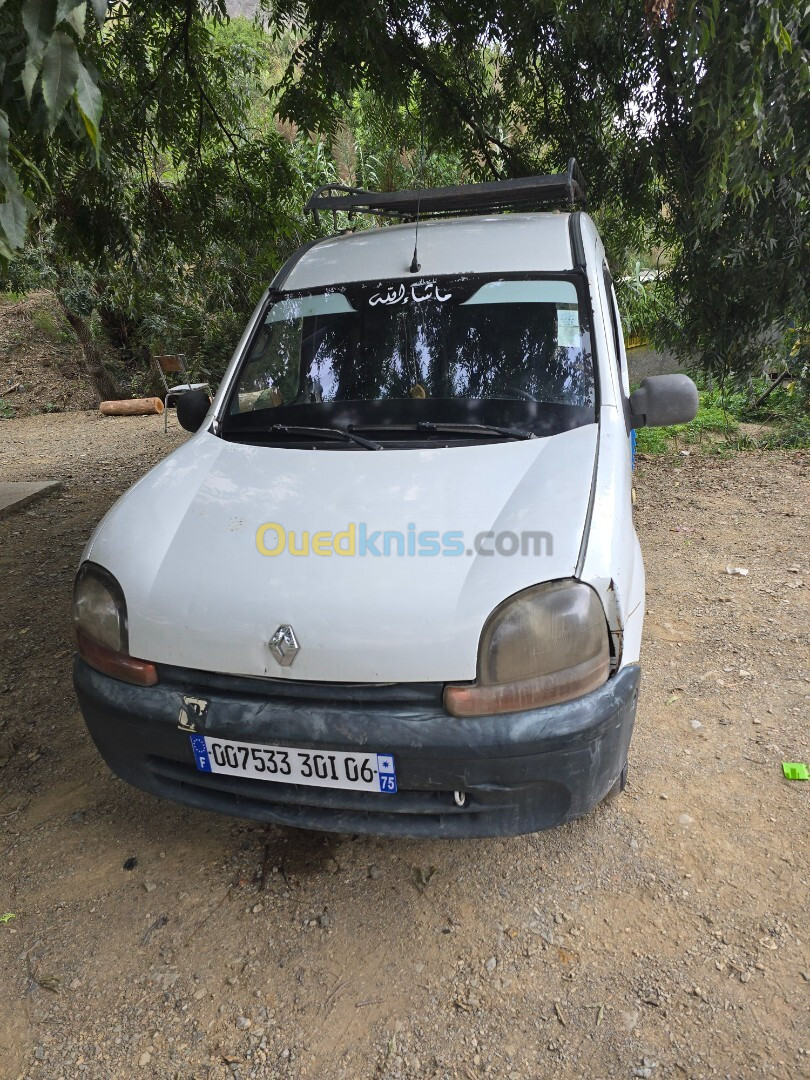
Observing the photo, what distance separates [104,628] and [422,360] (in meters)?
1.54

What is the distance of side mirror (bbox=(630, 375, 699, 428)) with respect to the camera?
107 inches

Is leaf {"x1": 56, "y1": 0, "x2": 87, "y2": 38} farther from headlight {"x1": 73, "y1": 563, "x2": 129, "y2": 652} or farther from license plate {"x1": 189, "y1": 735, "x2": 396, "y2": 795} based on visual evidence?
license plate {"x1": 189, "y1": 735, "x2": 396, "y2": 795}

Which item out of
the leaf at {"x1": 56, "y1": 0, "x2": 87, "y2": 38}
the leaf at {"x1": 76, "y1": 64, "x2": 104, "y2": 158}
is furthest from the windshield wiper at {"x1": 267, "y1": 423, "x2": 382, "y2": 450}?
the leaf at {"x1": 56, "y1": 0, "x2": 87, "y2": 38}

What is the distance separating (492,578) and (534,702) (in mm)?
336

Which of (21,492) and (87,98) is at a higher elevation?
(87,98)

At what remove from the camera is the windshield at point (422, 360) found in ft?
8.82

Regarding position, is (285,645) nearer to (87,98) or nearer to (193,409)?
(87,98)

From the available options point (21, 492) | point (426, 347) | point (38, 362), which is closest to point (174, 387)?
point (21, 492)

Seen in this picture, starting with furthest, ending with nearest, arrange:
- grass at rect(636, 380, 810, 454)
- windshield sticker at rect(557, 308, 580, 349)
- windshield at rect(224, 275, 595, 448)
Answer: grass at rect(636, 380, 810, 454), windshield sticker at rect(557, 308, 580, 349), windshield at rect(224, 275, 595, 448)

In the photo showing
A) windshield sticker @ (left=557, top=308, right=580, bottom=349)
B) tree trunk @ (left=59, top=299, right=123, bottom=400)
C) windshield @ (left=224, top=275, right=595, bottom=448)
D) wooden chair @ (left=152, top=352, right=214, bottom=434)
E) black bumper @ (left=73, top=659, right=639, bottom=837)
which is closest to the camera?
black bumper @ (left=73, top=659, right=639, bottom=837)

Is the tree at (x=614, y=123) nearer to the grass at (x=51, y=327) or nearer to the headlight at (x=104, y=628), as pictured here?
the headlight at (x=104, y=628)

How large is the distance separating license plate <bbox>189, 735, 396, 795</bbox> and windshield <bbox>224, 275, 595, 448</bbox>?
118 centimetres

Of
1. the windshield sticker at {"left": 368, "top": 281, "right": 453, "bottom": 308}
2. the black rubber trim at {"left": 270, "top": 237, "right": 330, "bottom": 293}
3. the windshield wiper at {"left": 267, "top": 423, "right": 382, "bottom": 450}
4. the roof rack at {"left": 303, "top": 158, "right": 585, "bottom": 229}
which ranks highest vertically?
the roof rack at {"left": 303, "top": 158, "right": 585, "bottom": 229}

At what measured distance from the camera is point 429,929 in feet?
6.98
